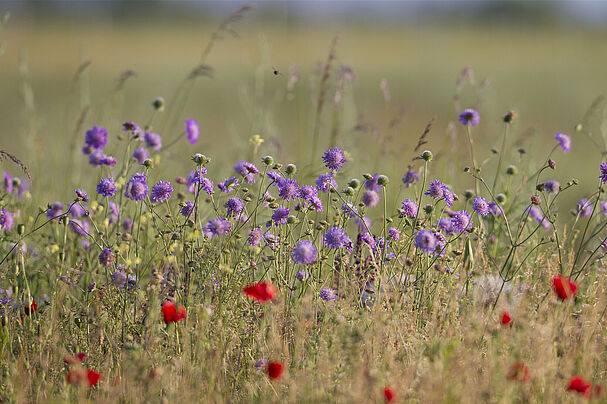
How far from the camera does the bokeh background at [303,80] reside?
15.8ft

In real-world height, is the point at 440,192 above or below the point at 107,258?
above

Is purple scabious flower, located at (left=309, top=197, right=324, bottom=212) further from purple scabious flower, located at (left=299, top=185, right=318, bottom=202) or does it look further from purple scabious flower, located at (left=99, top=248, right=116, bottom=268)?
purple scabious flower, located at (left=99, top=248, right=116, bottom=268)

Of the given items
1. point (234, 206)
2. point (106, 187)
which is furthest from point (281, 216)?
point (106, 187)

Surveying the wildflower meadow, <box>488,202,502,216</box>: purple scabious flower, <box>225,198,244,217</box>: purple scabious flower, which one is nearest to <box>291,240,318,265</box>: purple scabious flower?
the wildflower meadow

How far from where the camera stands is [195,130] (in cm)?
352

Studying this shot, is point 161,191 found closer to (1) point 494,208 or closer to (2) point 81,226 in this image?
(2) point 81,226

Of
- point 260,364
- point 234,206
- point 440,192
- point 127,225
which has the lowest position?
point 260,364

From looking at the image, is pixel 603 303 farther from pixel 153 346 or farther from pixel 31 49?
pixel 31 49

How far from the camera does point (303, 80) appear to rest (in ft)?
25.0

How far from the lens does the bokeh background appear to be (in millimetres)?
4801

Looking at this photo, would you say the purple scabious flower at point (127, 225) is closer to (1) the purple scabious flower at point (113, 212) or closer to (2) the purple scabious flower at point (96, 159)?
(1) the purple scabious flower at point (113, 212)

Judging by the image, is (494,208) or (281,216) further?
(494,208)

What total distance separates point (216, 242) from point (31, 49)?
85.4 ft

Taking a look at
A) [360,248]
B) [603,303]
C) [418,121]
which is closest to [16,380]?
[360,248]
